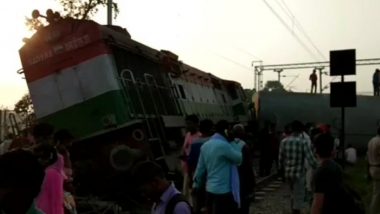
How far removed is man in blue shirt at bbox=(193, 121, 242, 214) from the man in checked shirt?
308 cm

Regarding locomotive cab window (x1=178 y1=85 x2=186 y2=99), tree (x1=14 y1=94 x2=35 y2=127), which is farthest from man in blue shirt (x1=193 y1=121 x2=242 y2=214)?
locomotive cab window (x1=178 y1=85 x2=186 y2=99)

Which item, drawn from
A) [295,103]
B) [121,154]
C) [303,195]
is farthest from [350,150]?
[121,154]

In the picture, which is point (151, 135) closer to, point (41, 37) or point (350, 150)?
point (41, 37)

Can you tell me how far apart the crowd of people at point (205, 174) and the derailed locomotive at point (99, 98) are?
128cm

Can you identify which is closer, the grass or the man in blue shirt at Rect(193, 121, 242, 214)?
the man in blue shirt at Rect(193, 121, 242, 214)

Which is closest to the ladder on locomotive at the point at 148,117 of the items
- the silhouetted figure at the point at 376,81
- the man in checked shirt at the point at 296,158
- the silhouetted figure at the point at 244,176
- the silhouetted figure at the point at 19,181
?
the man in checked shirt at the point at 296,158

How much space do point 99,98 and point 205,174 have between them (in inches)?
158

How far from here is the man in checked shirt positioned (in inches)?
421

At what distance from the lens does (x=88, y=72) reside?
38.4ft

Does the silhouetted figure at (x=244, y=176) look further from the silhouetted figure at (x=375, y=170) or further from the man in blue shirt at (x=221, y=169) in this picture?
the silhouetted figure at (x=375, y=170)

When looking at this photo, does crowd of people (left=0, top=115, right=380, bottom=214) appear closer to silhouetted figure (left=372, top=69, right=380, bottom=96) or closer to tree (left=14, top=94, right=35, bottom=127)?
tree (left=14, top=94, right=35, bottom=127)

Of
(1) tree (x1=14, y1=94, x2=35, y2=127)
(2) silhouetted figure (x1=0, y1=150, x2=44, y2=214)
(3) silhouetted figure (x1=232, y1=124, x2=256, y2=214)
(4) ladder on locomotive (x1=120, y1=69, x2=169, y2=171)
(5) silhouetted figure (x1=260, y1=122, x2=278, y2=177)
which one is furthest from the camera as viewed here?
(5) silhouetted figure (x1=260, y1=122, x2=278, y2=177)

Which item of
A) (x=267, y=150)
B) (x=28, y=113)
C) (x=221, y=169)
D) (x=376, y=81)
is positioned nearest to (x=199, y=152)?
(x=221, y=169)

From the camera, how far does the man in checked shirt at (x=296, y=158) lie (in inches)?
421
